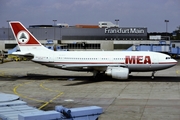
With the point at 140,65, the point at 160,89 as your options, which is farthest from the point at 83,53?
the point at 160,89

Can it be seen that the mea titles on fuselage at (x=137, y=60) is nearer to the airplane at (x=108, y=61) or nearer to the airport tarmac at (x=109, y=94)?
the airplane at (x=108, y=61)

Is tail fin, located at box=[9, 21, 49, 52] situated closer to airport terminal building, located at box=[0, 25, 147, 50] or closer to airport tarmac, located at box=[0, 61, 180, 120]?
airport tarmac, located at box=[0, 61, 180, 120]

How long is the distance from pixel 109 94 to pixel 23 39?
1809cm

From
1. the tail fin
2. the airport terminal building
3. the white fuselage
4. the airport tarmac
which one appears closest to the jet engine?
the airport tarmac

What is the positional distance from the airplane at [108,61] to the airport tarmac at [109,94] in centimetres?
154

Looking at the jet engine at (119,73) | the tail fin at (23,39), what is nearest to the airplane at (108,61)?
the jet engine at (119,73)

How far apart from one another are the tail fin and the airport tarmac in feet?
14.4

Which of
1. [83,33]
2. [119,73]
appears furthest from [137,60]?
[83,33]

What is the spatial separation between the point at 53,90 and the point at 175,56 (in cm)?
Answer: 7492

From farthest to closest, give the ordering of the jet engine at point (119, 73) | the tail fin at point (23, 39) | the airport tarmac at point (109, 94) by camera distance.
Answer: the tail fin at point (23, 39), the jet engine at point (119, 73), the airport tarmac at point (109, 94)

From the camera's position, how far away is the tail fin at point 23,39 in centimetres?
4678

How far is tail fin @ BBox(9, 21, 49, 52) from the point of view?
46781 millimetres

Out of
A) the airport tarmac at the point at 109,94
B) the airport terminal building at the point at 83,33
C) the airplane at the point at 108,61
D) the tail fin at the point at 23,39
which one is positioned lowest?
the airport tarmac at the point at 109,94

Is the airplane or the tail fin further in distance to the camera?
the tail fin
